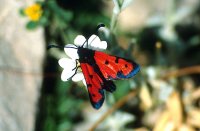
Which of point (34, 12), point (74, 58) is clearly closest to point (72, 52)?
point (74, 58)

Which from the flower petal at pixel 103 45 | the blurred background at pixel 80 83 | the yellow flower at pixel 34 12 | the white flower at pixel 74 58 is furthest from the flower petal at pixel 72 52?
the yellow flower at pixel 34 12

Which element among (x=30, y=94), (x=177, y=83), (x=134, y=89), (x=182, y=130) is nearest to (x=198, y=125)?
(x=182, y=130)

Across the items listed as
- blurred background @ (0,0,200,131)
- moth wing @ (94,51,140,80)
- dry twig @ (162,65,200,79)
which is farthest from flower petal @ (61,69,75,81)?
dry twig @ (162,65,200,79)

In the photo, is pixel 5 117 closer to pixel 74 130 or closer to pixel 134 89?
pixel 74 130

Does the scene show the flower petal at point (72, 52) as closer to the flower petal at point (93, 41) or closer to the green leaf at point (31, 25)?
the flower petal at point (93, 41)

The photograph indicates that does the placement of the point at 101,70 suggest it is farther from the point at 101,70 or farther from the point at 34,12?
the point at 34,12

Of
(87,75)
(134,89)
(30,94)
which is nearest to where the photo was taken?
(87,75)

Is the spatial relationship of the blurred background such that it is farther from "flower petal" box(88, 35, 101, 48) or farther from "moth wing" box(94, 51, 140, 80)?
"moth wing" box(94, 51, 140, 80)
